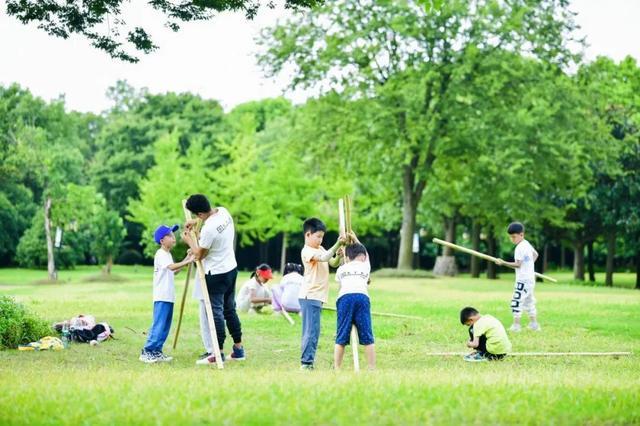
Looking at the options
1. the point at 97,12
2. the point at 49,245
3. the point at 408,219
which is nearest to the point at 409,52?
the point at 408,219

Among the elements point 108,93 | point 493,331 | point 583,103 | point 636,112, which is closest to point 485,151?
point 583,103

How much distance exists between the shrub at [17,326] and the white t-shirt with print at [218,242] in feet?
12.5

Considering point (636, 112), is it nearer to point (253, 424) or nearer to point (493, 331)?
point (493, 331)

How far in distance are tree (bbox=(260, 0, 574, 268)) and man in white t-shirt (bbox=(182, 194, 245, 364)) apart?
29.1 m

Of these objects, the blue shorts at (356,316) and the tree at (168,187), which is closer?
the blue shorts at (356,316)

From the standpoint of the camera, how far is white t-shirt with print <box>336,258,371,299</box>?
35.2 ft

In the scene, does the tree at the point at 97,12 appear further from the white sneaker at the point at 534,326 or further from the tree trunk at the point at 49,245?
the tree trunk at the point at 49,245

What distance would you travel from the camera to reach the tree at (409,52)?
135 ft

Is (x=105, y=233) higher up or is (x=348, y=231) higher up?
(x=105, y=233)

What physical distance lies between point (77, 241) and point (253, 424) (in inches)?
2336

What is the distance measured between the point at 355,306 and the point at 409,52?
33.6 meters

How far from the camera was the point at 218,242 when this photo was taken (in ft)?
39.5

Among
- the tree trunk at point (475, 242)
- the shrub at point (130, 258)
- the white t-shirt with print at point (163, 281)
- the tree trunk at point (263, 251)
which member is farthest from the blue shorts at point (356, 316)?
the shrub at point (130, 258)

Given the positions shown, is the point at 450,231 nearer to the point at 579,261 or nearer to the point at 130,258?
the point at 579,261
